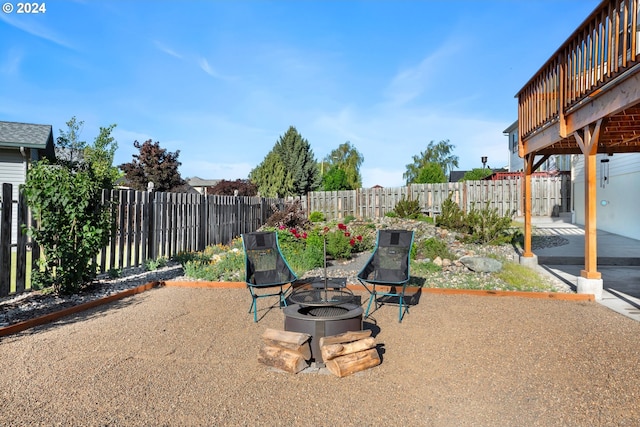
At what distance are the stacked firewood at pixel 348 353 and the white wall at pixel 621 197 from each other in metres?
10.8

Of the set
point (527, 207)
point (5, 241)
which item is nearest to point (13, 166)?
point (5, 241)

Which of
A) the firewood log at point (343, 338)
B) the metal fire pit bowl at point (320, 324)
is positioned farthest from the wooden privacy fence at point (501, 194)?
the firewood log at point (343, 338)

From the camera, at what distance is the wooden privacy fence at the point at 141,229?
202 inches

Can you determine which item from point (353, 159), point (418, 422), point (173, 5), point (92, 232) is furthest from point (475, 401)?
point (353, 159)

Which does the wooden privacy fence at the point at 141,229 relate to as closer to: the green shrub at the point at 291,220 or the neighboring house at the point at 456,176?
the green shrub at the point at 291,220

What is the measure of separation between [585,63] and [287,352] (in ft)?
18.7

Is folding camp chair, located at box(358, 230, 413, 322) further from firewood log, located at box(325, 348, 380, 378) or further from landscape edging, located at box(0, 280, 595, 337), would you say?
firewood log, located at box(325, 348, 380, 378)

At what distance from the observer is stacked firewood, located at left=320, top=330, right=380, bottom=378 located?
2998 millimetres

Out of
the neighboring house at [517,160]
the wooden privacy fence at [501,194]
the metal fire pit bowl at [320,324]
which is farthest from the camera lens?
the neighboring house at [517,160]

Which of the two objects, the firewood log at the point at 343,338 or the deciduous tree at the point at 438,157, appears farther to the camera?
the deciduous tree at the point at 438,157

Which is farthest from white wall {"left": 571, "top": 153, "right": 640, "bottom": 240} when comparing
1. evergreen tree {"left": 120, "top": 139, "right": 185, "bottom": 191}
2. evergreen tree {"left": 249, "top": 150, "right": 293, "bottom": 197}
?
evergreen tree {"left": 120, "top": 139, "right": 185, "bottom": 191}

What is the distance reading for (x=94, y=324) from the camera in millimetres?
4398

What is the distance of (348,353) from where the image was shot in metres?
3.07

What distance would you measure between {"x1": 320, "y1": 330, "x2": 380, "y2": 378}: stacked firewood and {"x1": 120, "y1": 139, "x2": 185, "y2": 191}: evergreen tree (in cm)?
2101
